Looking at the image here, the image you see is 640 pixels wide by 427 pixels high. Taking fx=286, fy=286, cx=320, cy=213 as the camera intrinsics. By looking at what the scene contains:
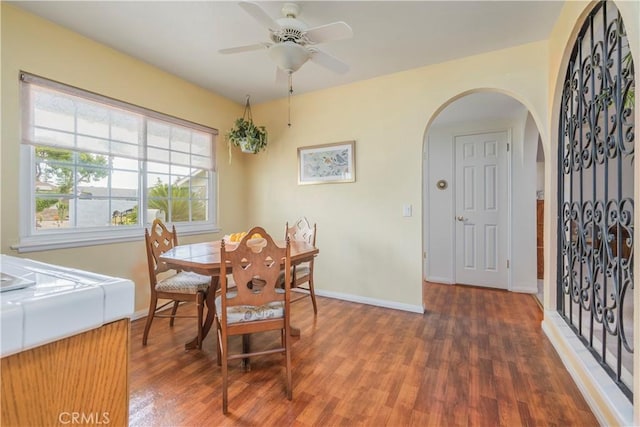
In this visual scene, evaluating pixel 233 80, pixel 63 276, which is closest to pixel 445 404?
pixel 63 276

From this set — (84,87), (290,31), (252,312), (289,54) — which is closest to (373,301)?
(252,312)

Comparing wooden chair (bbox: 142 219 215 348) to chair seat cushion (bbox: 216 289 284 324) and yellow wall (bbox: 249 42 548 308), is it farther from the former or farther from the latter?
yellow wall (bbox: 249 42 548 308)

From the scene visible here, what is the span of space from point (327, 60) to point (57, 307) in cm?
204

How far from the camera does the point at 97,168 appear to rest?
98.9 inches

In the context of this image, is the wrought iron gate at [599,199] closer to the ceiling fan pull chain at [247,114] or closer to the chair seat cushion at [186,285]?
the chair seat cushion at [186,285]

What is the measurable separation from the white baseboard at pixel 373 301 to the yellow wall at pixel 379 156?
4 cm

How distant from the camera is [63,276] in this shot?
2.08ft

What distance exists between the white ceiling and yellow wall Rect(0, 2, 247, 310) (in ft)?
0.38

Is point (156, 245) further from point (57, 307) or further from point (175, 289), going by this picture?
point (57, 307)

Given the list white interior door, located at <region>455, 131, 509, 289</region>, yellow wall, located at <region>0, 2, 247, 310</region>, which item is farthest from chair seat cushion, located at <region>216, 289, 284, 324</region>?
white interior door, located at <region>455, 131, 509, 289</region>

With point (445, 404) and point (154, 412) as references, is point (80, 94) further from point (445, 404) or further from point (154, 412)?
point (445, 404)

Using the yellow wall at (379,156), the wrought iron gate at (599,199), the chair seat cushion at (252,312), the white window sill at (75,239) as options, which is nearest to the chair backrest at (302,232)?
the yellow wall at (379,156)

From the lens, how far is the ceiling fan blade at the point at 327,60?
1.95 meters

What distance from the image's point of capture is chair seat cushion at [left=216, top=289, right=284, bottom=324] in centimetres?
165
